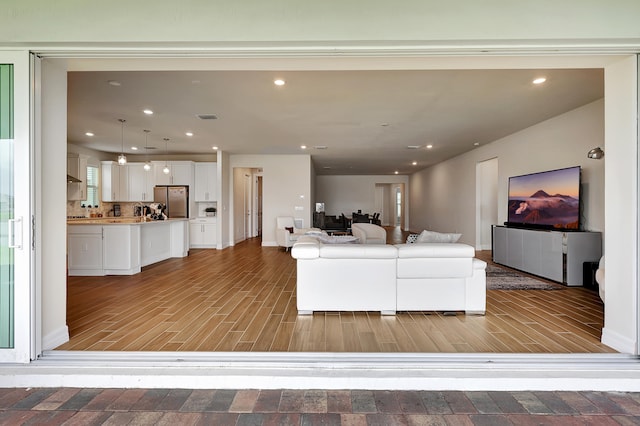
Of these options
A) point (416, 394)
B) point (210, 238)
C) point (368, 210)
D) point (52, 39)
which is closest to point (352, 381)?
point (416, 394)

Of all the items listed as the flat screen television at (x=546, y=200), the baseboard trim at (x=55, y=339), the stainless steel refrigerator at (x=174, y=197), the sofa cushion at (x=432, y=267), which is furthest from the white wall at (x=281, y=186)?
the baseboard trim at (x=55, y=339)

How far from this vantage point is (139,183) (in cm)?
884

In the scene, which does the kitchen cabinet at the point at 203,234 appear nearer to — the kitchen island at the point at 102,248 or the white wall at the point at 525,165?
the kitchen island at the point at 102,248

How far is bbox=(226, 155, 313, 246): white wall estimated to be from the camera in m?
9.34

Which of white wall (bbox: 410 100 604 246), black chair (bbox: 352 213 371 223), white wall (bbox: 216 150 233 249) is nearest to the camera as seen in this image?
white wall (bbox: 410 100 604 246)

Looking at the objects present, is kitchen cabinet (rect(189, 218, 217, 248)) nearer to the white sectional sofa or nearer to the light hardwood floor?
the light hardwood floor

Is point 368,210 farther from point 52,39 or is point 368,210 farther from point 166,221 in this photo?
point 52,39

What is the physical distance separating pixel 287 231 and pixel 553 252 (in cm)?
561

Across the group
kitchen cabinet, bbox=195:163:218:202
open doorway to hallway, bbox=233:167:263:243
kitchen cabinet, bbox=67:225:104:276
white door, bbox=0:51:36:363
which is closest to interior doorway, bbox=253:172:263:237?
open doorway to hallway, bbox=233:167:263:243

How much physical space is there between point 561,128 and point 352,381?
18.2ft

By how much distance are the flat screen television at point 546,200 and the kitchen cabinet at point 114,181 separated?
9.45 m

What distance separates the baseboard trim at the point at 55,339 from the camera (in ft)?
7.78

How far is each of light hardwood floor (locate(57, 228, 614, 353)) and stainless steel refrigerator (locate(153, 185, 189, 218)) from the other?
4143mm

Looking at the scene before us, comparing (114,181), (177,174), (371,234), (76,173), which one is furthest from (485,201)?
(76,173)
